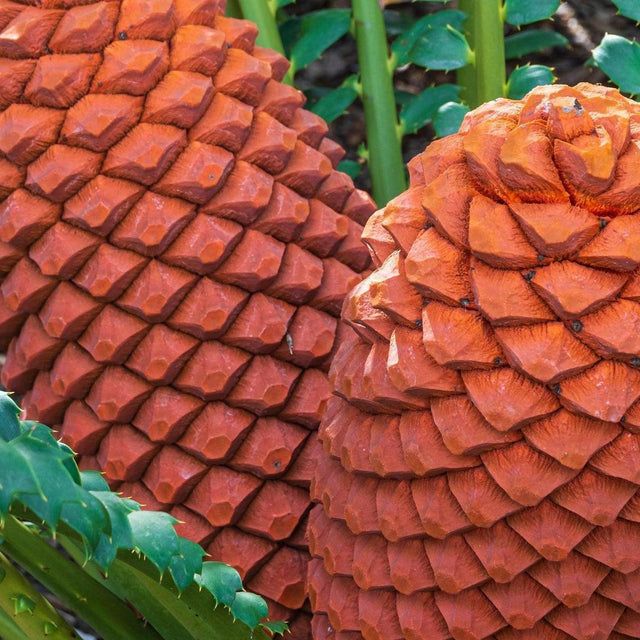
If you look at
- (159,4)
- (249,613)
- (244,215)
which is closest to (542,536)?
(249,613)

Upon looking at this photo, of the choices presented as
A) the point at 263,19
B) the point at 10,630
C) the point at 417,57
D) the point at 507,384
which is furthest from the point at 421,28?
the point at 10,630

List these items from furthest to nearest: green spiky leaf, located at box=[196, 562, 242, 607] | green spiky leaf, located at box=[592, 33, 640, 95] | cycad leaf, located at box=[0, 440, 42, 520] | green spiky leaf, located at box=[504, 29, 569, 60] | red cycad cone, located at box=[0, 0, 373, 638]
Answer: green spiky leaf, located at box=[504, 29, 569, 60] < green spiky leaf, located at box=[592, 33, 640, 95] < red cycad cone, located at box=[0, 0, 373, 638] < green spiky leaf, located at box=[196, 562, 242, 607] < cycad leaf, located at box=[0, 440, 42, 520]

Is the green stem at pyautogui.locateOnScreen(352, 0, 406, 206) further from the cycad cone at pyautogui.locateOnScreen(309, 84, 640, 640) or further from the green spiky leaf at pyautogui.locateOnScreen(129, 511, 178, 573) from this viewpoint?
the green spiky leaf at pyautogui.locateOnScreen(129, 511, 178, 573)

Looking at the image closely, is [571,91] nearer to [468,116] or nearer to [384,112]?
[468,116]

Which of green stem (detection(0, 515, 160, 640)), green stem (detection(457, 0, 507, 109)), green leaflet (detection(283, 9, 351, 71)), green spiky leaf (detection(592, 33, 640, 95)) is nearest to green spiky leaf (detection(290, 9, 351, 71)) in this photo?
green leaflet (detection(283, 9, 351, 71))

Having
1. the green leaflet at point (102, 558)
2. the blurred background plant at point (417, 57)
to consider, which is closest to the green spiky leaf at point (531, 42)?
the blurred background plant at point (417, 57)

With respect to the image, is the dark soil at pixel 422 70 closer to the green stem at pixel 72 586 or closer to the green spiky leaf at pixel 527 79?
the green spiky leaf at pixel 527 79
